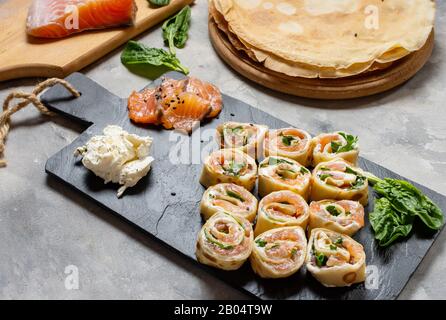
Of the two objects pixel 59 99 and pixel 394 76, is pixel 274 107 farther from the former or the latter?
pixel 59 99

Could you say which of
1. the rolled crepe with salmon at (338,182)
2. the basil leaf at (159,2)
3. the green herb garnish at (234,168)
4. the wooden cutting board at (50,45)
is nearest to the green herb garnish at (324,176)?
the rolled crepe with salmon at (338,182)

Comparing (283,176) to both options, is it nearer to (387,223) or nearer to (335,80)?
(387,223)

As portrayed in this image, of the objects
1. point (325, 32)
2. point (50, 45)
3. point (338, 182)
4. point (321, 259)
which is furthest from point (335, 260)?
point (50, 45)

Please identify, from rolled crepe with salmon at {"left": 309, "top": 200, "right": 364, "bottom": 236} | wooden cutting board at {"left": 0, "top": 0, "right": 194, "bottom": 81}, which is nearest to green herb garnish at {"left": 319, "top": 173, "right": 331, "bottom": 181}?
rolled crepe with salmon at {"left": 309, "top": 200, "right": 364, "bottom": 236}

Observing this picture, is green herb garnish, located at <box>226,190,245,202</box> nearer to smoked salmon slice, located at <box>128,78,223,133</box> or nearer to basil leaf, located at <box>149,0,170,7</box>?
smoked salmon slice, located at <box>128,78,223,133</box>
